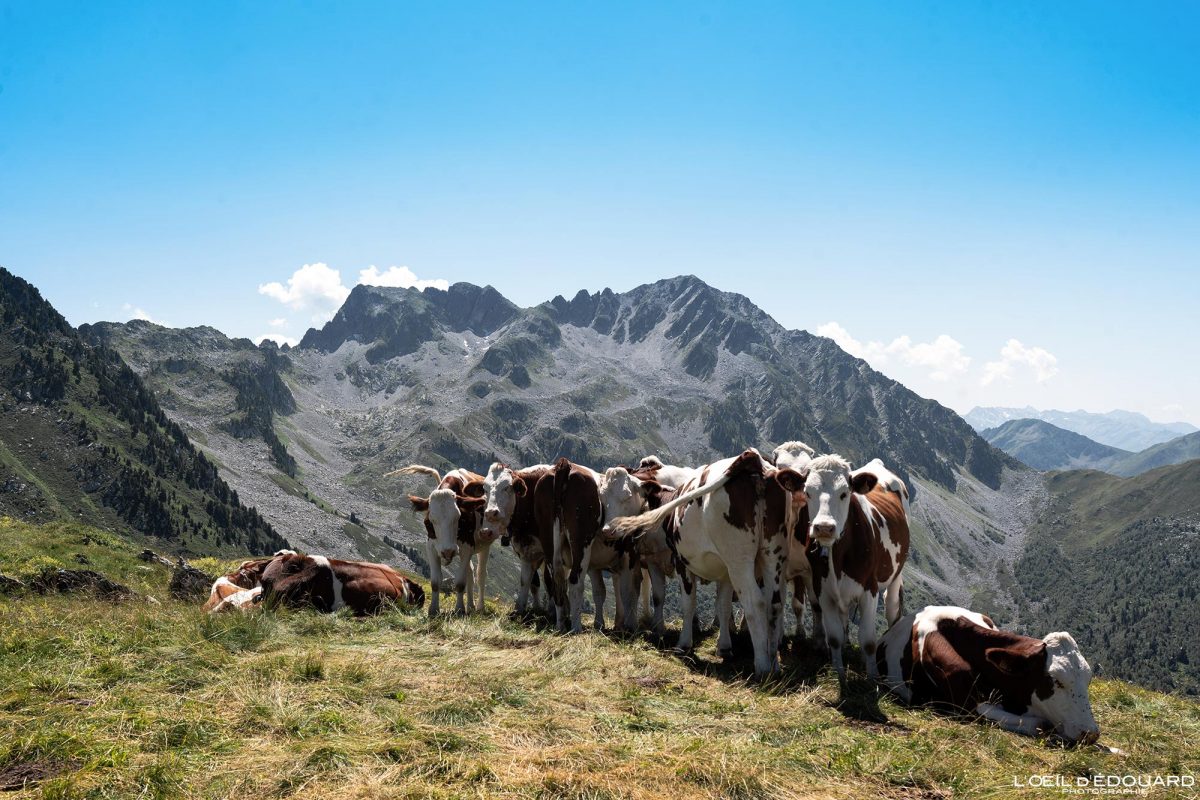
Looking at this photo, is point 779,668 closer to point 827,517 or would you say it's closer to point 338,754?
point 827,517

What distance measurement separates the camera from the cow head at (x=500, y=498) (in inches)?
618

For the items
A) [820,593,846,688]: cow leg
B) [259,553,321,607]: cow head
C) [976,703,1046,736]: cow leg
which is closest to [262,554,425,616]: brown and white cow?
[259,553,321,607]: cow head

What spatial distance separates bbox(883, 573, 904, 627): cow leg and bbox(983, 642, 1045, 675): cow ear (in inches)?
118

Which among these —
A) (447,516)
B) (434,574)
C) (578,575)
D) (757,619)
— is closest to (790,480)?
(757,619)

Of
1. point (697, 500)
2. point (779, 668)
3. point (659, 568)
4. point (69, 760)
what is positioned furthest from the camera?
point (659, 568)

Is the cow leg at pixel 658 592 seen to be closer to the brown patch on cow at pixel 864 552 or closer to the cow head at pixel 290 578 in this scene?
the brown patch on cow at pixel 864 552

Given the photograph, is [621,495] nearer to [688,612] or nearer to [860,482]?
[688,612]

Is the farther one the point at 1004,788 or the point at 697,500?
the point at 697,500

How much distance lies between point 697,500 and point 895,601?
4.86 meters

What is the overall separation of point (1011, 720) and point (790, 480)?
4.47 meters

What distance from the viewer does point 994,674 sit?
10.3 metres

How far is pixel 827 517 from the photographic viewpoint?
1087cm

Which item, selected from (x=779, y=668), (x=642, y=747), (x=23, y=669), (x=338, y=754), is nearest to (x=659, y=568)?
(x=779, y=668)

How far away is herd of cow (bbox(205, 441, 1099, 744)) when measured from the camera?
10398mm
